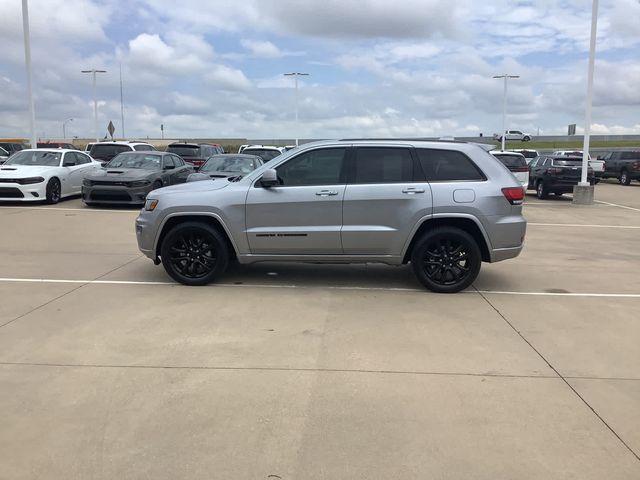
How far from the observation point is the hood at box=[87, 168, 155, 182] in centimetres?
1484

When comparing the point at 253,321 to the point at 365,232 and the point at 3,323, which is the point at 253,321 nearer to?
the point at 365,232

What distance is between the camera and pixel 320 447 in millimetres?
3270

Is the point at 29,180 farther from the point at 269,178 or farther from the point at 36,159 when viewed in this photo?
the point at 269,178

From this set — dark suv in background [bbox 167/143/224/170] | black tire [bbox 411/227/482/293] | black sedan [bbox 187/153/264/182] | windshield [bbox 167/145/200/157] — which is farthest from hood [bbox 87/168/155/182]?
black tire [bbox 411/227/482/293]

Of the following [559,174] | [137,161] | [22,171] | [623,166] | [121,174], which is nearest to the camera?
[121,174]

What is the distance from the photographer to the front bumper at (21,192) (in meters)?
14.9

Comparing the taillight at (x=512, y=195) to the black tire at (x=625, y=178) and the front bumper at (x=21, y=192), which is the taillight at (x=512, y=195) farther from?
the black tire at (x=625, y=178)

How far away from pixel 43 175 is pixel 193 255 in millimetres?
10587

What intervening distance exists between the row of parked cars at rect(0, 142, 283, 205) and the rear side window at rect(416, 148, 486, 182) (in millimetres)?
7970

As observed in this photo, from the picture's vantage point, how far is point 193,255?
22.8ft

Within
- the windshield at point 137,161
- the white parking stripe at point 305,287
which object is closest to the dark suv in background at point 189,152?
the windshield at point 137,161

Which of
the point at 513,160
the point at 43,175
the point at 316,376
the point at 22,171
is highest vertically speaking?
the point at 513,160

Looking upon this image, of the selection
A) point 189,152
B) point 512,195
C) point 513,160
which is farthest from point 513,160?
point 512,195

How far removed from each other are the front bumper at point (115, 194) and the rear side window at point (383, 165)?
31.4 feet
